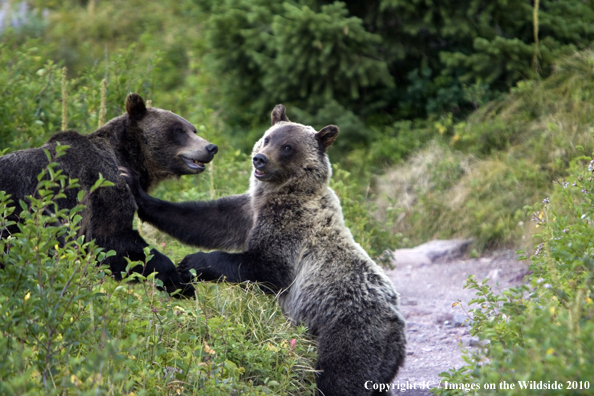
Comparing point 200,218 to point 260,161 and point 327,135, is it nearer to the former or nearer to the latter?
point 260,161

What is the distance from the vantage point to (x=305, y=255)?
4711 mm

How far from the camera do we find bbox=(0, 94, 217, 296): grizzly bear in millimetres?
4141

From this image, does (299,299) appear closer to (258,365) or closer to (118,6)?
(258,365)

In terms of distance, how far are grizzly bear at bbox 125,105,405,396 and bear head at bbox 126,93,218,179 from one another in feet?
0.98

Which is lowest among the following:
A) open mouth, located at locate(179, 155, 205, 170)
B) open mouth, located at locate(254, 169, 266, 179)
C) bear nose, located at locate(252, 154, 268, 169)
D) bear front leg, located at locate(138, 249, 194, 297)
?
bear front leg, located at locate(138, 249, 194, 297)

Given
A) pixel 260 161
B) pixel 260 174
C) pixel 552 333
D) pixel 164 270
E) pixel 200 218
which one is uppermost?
pixel 552 333

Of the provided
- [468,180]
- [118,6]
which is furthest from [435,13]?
[118,6]

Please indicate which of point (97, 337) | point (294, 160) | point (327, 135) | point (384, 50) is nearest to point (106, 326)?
point (97, 337)

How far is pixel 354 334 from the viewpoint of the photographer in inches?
168

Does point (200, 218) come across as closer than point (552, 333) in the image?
No

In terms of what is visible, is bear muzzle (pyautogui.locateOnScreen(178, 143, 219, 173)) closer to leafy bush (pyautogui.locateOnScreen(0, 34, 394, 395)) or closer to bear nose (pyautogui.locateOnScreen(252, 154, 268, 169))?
bear nose (pyautogui.locateOnScreen(252, 154, 268, 169))

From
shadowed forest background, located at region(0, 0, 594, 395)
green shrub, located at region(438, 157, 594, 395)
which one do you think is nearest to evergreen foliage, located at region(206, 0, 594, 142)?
shadowed forest background, located at region(0, 0, 594, 395)

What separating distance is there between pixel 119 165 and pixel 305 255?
5.15 feet

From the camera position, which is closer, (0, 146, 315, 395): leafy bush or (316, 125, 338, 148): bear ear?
(0, 146, 315, 395): leafy bush
